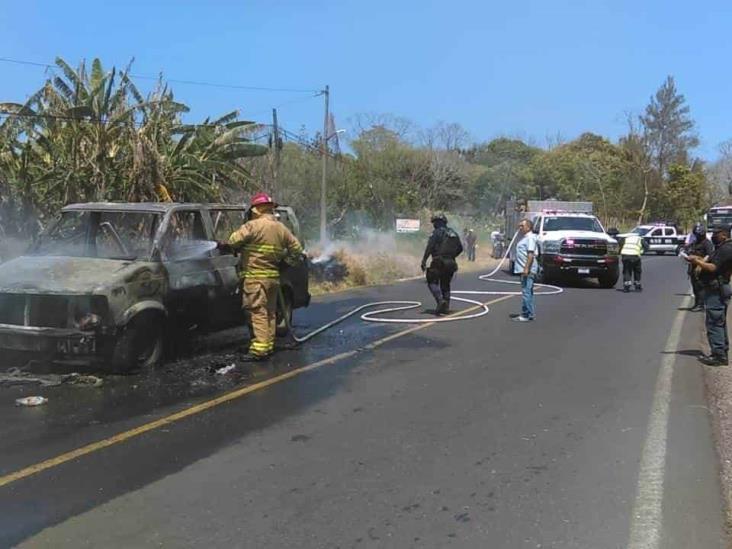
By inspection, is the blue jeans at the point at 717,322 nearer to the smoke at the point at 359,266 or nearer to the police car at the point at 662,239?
the smoke at the point at 359,266

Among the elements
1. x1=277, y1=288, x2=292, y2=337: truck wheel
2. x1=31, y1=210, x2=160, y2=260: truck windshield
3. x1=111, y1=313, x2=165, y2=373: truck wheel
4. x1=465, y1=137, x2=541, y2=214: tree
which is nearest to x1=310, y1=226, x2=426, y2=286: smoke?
x1=277, y1=288, x2=292, y2=337: truck wheel

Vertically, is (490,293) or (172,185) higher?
(172,185)

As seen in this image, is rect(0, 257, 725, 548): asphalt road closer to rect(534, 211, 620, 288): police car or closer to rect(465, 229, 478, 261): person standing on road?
rect(534, 211, 620, 288): police car

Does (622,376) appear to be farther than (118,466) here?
Yes

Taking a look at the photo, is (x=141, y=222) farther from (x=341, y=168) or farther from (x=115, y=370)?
(x=341, y=168)

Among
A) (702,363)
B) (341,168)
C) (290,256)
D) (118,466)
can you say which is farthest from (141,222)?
(341,168)

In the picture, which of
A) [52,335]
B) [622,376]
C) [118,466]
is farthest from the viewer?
[622,376]

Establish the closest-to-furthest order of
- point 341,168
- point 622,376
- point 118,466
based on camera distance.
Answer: point 118,466
point 622,376
point 341,168

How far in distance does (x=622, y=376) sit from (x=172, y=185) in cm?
1204

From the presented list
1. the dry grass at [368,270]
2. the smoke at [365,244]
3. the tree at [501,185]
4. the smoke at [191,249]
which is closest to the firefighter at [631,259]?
the dry grass at [368,270]

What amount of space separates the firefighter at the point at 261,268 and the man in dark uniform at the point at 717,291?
185 inches

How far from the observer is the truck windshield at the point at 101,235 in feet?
25.6

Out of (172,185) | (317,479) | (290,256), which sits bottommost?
(317,479)

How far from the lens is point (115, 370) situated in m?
6.84
